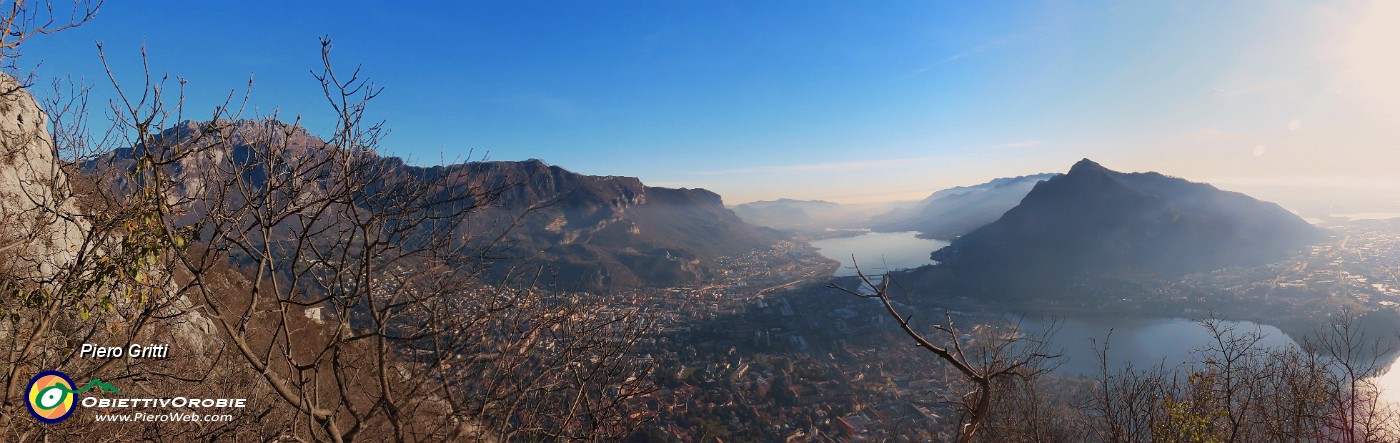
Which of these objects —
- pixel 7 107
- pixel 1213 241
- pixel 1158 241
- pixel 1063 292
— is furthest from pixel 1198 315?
pixel 7 107

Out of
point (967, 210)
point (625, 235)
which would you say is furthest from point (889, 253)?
point (967, 210)

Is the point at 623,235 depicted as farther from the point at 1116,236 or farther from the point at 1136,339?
the point at 1116,236

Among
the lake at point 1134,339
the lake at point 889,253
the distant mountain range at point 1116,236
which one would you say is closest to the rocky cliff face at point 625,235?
the lake at point 889,253

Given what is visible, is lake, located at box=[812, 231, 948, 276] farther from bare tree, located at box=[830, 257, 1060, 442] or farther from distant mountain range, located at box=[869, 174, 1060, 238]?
bare tree, located at box=[830, 257, 1060, 442]

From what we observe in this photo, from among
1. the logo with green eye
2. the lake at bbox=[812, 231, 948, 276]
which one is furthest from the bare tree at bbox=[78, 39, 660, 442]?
the lake at bbox=[812, 231, 948, 276]

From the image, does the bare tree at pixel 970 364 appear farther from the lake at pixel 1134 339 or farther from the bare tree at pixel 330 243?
the lake at pixel 1134 339

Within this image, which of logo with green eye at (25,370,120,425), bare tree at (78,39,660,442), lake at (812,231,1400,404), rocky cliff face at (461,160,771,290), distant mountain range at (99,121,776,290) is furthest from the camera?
rocky cliff face at (461,160,771,290)
